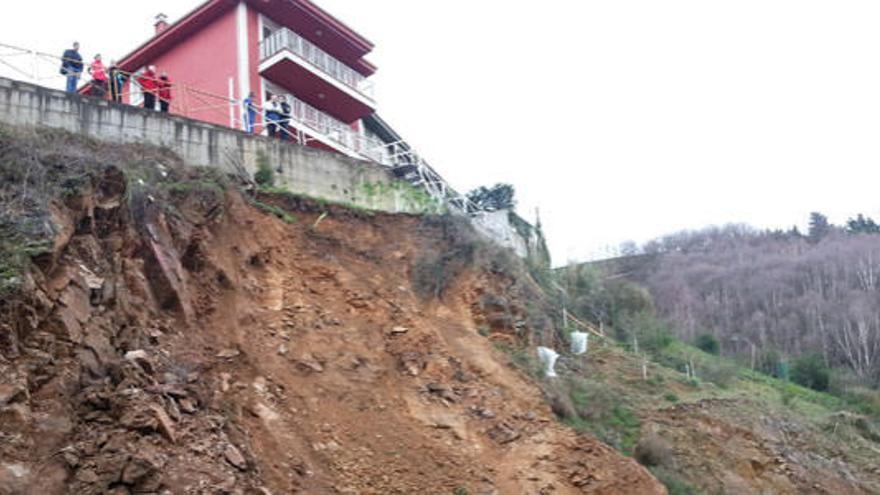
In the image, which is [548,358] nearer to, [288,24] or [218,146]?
[218,146]

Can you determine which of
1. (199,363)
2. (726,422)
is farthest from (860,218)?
(199,363)

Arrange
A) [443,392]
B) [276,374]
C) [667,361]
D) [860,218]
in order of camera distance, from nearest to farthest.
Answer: [276,374] < [443,392] < [667,361] < [860,218]

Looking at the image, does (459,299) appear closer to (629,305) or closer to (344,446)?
(344,446)

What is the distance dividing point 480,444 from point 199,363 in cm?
439

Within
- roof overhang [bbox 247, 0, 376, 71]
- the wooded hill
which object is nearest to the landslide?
roof overhang [bbox 247, 0, 376, 71]

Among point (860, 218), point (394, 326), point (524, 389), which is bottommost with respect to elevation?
point (524, 389)

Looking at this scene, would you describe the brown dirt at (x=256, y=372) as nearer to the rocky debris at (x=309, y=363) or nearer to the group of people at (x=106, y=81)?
the rocky debris at (x=309, y=363)

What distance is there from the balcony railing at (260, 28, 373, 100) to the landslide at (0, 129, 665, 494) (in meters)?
8.04

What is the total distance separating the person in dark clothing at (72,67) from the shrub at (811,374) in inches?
925

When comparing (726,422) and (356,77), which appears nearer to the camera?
(726,422)

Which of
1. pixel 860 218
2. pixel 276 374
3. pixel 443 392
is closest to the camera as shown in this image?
pixel 276 374

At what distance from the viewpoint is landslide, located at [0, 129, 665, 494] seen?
9695 millimetres

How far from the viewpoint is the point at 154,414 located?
9.88 meters

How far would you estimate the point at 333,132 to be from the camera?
960 inches
